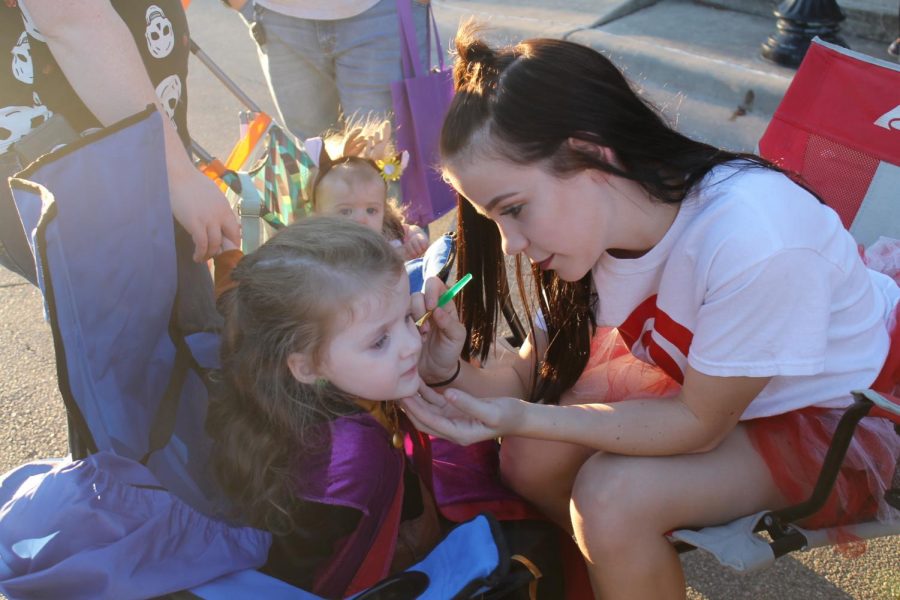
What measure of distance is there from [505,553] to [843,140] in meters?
1.33

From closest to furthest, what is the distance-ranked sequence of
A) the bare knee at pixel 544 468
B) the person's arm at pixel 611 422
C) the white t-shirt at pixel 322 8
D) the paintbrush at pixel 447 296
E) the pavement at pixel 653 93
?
1. the person's arm at pixel 611 422
2. the paintbrush at pixel 447 296
3. the bare knee at pixel 544 468
4. the pavement at pixel 653 93
5. the white t-shirt at pixel 322 8

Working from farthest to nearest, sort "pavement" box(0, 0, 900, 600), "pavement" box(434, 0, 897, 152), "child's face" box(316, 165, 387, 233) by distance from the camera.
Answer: "pavement" box(434, 0, 897, 152) → "child's face" box(316, 165, 387, 233) → "pavement" box(0, 0, 900, 600)

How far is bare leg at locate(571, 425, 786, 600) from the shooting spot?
1.56m

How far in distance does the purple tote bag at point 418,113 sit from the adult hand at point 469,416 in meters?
1.14

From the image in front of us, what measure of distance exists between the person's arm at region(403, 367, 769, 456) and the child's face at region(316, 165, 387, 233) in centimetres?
95

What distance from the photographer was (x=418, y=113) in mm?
2682

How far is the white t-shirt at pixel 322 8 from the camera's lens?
8.56 ft

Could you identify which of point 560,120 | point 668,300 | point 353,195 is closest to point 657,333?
point 668,300

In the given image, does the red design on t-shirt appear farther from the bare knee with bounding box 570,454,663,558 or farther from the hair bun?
the hair bun

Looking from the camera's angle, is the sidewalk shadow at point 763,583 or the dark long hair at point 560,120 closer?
the dark long hair at point 560,120

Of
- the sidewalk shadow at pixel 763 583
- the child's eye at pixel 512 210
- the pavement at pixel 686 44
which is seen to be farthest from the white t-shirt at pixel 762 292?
the pavement at pixel 686 44

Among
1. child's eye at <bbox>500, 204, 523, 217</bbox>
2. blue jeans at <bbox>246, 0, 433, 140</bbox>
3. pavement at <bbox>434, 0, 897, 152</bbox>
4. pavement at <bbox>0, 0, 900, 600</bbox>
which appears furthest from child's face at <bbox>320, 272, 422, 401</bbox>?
pavement at <bbox>434, 0, 897, 152</bbox>

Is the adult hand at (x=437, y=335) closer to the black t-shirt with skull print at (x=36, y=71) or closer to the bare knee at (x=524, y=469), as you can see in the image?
the bare knee at (x=524, y=469)

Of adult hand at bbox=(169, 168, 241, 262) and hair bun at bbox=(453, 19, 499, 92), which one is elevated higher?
hair bun at bbox=(453, 19, 499, 92)
